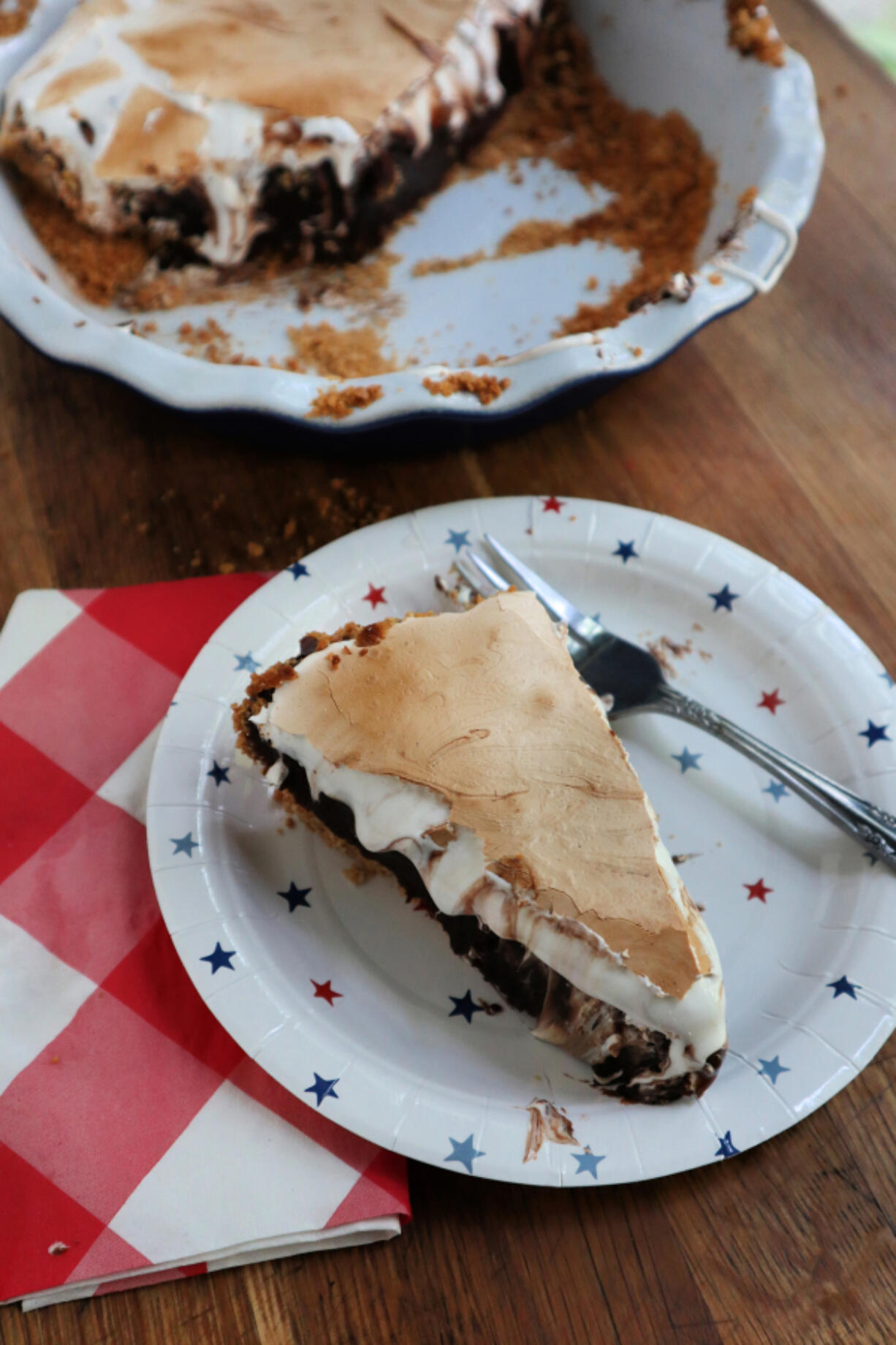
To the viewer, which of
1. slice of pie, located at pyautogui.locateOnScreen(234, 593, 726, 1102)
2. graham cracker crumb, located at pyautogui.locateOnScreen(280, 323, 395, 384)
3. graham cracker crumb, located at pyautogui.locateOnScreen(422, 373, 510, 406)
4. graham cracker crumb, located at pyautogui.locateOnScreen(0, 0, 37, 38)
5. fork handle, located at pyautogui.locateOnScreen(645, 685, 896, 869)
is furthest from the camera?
graham cracker crumb, located at pyautogui.locateOnScreen(0, 0, 37, 38)

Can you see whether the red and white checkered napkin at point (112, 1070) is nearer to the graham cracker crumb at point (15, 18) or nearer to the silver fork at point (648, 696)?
the silver fork at point (648, 696)

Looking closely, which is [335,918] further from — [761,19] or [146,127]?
[761,19]

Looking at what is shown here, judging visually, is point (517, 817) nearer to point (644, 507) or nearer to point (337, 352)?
point (644, 507)

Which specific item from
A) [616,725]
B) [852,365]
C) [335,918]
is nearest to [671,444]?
[852,365]

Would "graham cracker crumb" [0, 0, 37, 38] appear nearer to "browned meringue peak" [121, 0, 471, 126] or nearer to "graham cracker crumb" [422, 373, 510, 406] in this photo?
"browned meringue peak" [121, 0, 471, 126]

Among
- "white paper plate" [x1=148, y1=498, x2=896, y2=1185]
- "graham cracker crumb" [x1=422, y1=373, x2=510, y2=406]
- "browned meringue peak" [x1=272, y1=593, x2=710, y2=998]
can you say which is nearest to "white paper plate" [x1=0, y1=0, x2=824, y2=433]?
"graham cracker crumb" [x1=422, y1=373, x2=510, y2=406]

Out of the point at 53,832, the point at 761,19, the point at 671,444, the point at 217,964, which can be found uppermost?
the point at 761,19
